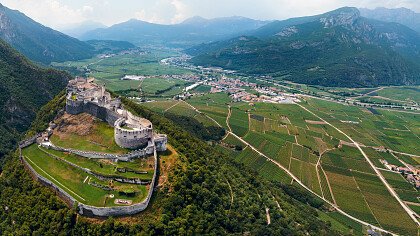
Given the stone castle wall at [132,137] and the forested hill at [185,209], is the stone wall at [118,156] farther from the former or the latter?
the forested hill at [185,209]

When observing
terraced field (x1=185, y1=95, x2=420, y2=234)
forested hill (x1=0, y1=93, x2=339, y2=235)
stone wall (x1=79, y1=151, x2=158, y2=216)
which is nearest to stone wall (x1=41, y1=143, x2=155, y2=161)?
forested hill (x1=0, y1=93, x2=339, y2=235)

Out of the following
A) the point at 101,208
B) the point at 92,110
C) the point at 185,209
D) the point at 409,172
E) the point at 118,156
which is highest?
the point at 92,110

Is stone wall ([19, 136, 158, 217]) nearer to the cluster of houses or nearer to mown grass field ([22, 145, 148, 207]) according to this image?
mown grass field ([22, 145, 148, 207])

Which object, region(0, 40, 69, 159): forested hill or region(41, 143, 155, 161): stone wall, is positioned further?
region(0, 40, 69, 159): forested hill

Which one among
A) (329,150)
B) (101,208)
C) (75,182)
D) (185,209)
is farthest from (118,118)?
(329,150)

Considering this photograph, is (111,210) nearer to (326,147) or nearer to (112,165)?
(112,165)

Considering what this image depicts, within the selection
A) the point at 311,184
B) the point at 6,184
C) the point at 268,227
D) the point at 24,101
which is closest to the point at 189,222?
the point at 268,227

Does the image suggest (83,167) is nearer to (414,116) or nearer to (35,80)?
(35,80)

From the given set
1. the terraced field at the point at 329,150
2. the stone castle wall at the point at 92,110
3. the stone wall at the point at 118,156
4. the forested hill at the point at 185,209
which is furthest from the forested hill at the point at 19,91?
the terraced field at the point at 329,150
